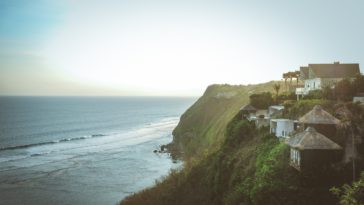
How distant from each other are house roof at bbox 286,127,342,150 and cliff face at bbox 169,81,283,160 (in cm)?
4646

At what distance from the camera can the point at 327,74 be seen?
53312mm

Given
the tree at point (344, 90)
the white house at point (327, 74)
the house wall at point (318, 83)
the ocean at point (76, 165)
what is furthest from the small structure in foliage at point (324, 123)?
the ocean at point (76, 165)

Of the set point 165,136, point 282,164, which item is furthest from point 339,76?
point 165,136

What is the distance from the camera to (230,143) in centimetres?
4975

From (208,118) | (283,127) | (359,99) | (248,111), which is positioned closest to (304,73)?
(248,111)

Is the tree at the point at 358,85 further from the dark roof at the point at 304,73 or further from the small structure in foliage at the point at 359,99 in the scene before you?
the dark roof at the point at 304,73

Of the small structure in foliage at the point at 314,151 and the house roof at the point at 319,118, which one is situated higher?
the house roof at the point at 319,118

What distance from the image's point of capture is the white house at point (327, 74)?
5262cm

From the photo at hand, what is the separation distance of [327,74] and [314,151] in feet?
87.4

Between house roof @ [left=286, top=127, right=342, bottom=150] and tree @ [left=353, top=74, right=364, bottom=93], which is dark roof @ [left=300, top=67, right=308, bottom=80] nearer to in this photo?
tree @ [left=353, top=74, right=364, bottom=93]

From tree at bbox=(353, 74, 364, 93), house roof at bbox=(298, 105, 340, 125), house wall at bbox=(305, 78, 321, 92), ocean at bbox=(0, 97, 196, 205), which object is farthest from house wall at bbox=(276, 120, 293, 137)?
ocean at bbox=(0, 97, 196, 205)

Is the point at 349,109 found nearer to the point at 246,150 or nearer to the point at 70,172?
the point at 246,150

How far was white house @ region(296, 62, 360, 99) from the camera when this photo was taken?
2072 inches

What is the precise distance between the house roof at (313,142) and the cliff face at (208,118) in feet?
152
